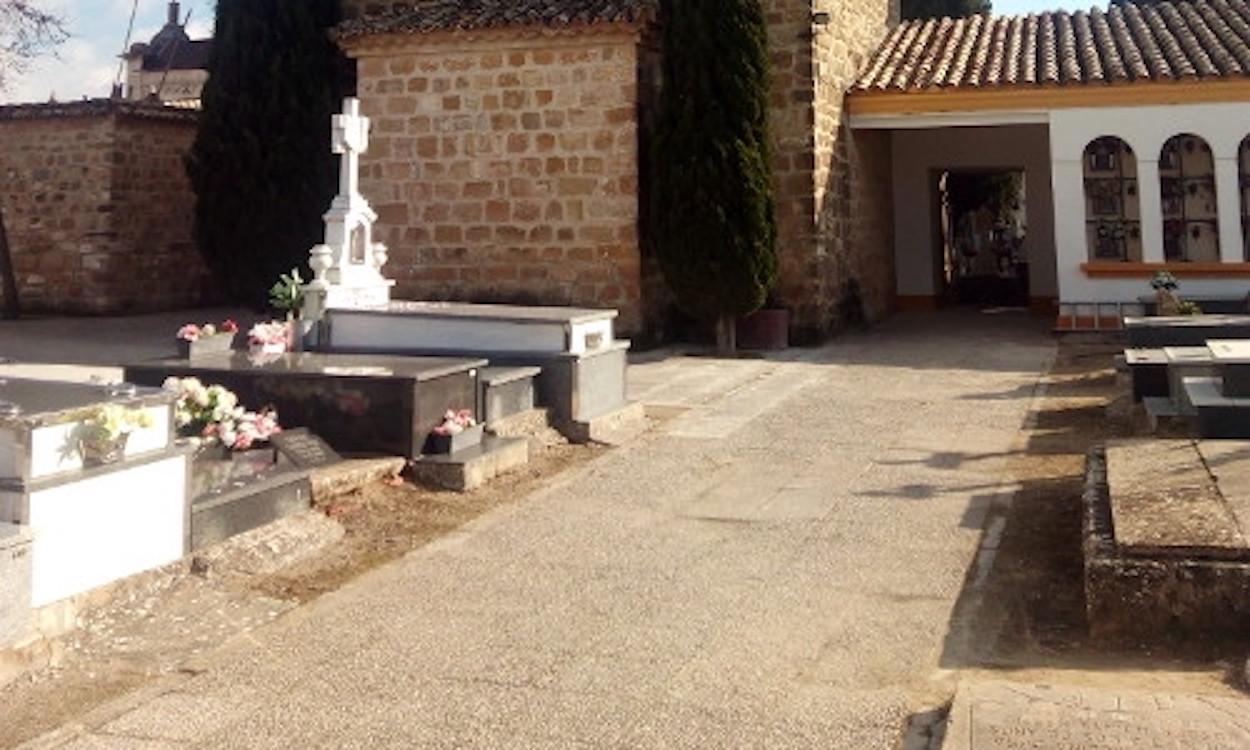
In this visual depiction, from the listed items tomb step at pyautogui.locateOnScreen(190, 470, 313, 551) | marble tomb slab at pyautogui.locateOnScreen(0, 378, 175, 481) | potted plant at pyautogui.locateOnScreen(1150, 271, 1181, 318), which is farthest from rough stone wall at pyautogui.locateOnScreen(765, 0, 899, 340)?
marble tomb slab at pyautogui.locateOnScreen(0, 378, 175, 481)

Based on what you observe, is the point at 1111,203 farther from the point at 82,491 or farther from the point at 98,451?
the point at 82,491

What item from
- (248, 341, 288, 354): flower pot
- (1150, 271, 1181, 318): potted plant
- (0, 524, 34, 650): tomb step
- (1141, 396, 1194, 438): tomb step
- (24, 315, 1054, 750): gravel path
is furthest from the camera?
(1150, 271, 1181, 318): potted plant

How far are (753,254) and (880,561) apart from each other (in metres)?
7.08

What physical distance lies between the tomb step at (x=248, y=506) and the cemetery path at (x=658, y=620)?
719mm

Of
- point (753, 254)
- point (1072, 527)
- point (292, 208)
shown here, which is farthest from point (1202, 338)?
point (292, 208)

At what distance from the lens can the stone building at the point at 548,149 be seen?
482 inches

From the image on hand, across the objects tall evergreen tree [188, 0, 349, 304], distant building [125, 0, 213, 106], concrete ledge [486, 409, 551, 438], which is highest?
distant building [125, 0, 213, 106]

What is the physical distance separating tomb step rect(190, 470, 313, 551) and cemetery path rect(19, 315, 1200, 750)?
0.72 metres

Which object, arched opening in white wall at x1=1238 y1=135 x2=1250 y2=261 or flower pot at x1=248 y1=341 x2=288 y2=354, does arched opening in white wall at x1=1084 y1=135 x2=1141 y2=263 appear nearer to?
arched opening in white wall at x1=1238 y1=135 x2=1250 y2=261

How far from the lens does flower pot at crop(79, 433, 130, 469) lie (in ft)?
14.1

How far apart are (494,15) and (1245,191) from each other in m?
9.22

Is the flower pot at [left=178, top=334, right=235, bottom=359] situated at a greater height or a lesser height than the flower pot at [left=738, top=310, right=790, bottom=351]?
lesser

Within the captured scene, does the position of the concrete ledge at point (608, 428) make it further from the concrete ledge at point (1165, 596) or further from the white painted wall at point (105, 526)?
the concrete ledge at point (1165, 596)

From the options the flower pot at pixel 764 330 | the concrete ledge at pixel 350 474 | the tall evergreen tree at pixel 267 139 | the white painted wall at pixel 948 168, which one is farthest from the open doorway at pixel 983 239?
the concrete ledge at pixel 350 474
